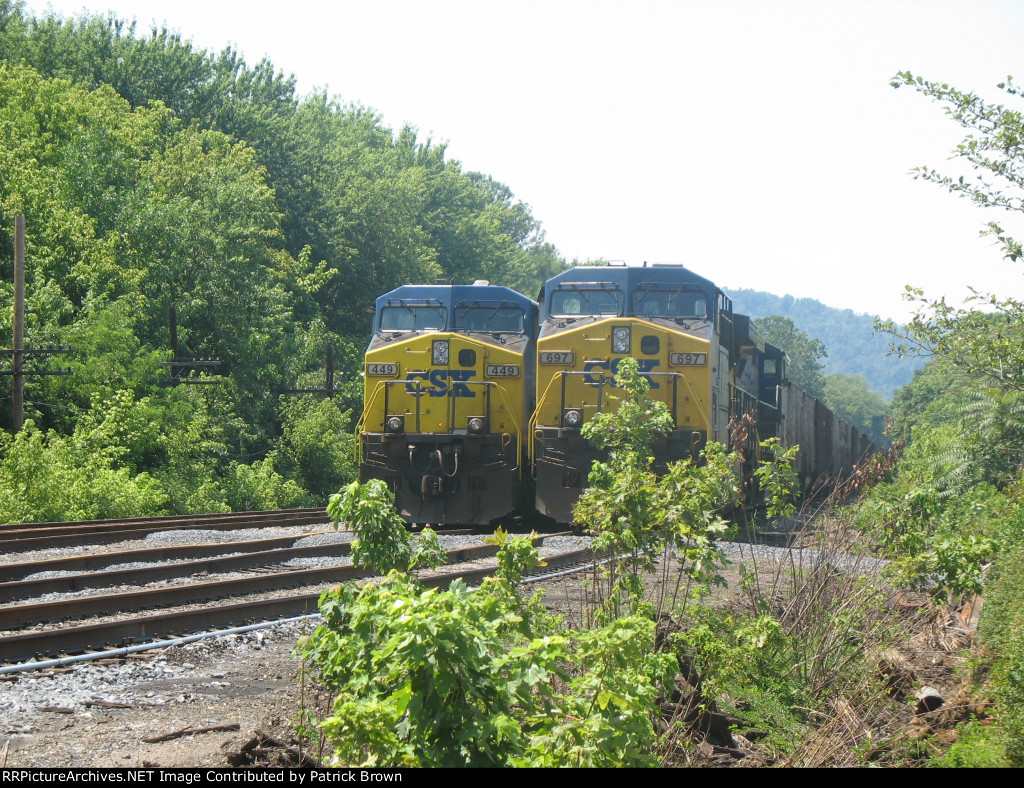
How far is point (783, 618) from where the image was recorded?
7.39 m

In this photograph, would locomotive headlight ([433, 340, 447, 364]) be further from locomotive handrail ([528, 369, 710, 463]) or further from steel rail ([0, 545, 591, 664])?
steel rail ([0, 545, 591, 664])

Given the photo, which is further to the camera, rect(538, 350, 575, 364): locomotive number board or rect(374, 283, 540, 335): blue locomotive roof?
rect(374, 283, 540, 335): blue locomotive roof

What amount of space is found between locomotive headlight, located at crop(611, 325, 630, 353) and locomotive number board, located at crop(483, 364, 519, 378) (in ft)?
5.74

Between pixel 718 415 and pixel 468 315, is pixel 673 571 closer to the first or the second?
pixel 718 415

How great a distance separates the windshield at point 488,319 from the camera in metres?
16.2

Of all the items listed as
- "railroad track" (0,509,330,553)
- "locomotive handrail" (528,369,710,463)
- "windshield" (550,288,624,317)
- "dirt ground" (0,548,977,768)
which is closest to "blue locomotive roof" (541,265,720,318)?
"windshield" (550,288,624,317)

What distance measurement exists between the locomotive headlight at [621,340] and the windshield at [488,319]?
2.06 metres

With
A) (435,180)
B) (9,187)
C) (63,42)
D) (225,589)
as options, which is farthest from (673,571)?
(435,180)

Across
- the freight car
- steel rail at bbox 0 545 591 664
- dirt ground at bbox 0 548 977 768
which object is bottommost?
dirt ground at bbox 0 548 977 768

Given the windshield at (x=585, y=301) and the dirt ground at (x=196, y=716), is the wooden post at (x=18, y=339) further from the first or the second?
the dirt ground at (x=196, y=716)

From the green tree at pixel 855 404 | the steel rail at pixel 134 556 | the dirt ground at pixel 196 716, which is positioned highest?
the green tree at pixel 855 404

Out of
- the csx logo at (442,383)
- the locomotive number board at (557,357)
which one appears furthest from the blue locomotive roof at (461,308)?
the locomotive number board at (557,357)

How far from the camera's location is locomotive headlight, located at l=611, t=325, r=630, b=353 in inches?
577

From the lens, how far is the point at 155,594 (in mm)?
8680
